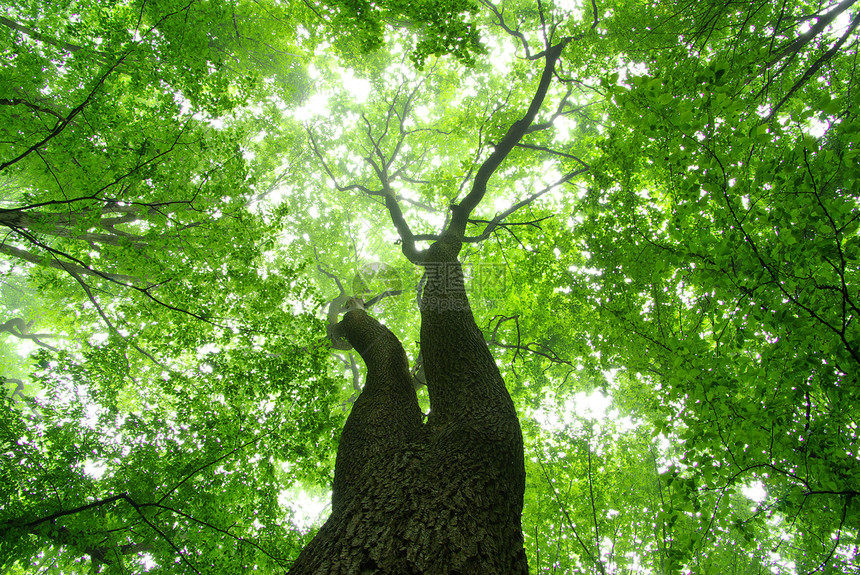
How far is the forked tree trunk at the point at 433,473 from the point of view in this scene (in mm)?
1775

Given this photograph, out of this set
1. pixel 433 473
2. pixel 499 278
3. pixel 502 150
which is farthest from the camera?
pixel 499 278

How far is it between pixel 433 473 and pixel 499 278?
5232mm

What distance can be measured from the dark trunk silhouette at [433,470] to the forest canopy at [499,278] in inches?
39.2

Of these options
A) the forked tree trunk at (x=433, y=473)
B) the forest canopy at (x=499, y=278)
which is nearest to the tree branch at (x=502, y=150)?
the forest canopy at (x=499, y=278)

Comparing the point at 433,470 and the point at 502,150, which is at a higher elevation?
the point at 502,150

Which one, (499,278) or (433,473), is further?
(499,278)

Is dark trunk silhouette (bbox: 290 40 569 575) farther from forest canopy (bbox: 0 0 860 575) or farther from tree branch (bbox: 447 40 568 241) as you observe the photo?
forest canopy (bbox: 0 0 860 575)

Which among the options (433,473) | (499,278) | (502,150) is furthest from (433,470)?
(499,278)

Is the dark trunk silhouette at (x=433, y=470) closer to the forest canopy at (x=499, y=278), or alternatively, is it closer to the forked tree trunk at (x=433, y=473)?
the forked tree trunk at (x=433, y=473)

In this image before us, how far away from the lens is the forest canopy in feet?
6.51

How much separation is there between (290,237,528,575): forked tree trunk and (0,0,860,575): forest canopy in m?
1.02

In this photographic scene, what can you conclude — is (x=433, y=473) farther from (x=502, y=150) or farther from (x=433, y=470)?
(x=502, y=150)

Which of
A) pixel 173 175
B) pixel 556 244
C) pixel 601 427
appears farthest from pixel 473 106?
pixel 601 427

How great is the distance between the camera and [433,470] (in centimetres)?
238
